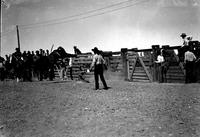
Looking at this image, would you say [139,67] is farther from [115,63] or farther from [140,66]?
[115,63]

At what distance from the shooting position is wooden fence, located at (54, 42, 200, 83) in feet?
46.8

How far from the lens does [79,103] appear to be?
9.37 metres

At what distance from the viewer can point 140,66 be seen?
53.5 feet

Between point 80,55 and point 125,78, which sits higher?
point 80,55

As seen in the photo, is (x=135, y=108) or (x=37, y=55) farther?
(x=37, y=55)

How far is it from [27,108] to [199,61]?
8.08m

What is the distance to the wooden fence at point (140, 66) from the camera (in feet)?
46.8

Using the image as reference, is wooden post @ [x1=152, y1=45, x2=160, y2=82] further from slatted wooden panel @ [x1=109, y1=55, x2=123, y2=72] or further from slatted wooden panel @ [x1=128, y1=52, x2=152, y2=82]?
slatted wooden panel @ [x1=109, y1=55, x2=123, y2=72]

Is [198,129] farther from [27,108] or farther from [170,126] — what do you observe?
[27,108]

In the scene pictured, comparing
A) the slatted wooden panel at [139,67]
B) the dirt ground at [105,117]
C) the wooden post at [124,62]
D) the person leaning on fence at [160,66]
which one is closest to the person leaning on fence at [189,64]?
the person leaning on fence at [160,66]

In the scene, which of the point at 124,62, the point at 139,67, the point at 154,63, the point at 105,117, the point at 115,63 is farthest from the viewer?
the point at 115,63

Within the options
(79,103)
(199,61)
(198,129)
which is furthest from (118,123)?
(199,61)

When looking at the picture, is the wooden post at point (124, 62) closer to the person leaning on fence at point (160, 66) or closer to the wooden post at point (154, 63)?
the wooden post at point (154, 63)

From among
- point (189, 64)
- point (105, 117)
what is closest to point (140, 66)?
point (189, 64)
